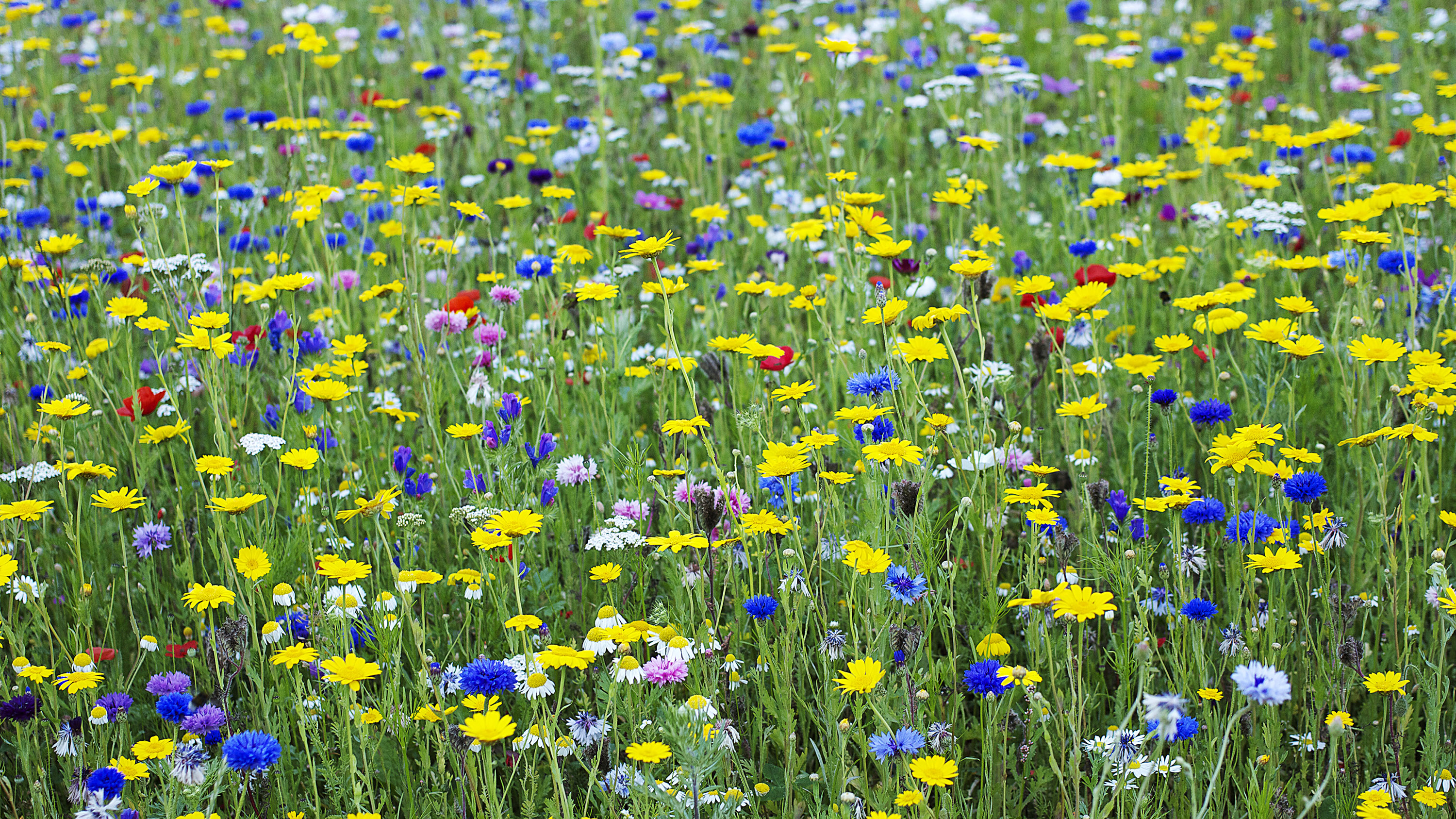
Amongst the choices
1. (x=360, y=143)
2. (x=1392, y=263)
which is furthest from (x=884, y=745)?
(x=360, y=143)

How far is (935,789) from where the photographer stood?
2.00 metres

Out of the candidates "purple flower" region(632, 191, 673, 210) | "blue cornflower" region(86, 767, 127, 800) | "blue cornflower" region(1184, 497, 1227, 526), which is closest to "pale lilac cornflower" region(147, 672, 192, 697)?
"blue cornflower" region(86, 767, 127, 800)

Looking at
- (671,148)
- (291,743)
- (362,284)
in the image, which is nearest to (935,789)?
(291,743)

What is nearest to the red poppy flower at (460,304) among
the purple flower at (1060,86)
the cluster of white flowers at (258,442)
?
the cluster of white flowers at (258,442)

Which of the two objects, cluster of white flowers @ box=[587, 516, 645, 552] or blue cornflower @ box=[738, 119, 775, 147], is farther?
blue cornflower @ box=[738, 119, 775, 147]

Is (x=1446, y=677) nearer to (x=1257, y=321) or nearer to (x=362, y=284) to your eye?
(x=1257, y=321)

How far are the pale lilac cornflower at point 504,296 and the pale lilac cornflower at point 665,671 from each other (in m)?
1.48

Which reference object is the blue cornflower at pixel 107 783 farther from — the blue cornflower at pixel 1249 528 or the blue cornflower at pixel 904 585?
the blue cornflower at pixel 1249 528

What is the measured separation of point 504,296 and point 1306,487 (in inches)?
78.9

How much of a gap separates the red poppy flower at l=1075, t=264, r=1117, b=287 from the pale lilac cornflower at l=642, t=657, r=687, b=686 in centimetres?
157

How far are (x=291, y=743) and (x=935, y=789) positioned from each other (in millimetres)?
1178

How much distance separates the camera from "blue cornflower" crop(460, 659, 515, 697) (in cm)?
175

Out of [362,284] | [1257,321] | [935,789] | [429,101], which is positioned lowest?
[935,789]

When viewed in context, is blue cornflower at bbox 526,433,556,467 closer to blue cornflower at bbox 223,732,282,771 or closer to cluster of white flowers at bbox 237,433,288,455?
cluster of white flowers at bbox 237,433,288,455
